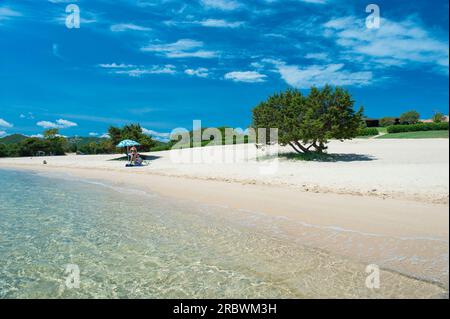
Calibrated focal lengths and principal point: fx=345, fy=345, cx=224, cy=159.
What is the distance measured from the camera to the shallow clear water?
517 centimetres

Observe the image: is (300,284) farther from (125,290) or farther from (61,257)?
(61,257)

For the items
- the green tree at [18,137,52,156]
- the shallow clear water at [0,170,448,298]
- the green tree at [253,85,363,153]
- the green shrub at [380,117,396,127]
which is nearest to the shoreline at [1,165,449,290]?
the shallow clear water at [0,170,448,298]

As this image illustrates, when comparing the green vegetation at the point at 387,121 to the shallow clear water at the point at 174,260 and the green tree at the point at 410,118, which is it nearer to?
the green tree at the point at 410,118

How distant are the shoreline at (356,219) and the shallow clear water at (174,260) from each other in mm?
406

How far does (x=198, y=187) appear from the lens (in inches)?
674

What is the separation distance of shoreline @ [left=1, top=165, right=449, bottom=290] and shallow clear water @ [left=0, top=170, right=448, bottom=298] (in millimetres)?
406

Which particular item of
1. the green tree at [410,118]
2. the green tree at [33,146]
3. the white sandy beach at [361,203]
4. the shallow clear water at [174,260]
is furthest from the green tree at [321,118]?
the green tree at [33,146]

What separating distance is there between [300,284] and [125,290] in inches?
106

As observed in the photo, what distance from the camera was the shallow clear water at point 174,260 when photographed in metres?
5.17

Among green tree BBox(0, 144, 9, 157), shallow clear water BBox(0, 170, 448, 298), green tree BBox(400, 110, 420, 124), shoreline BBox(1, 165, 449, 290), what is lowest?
shallow clear water BBox(0, 170, 448, 298)

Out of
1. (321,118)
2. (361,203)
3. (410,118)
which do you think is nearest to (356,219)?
(361,203)

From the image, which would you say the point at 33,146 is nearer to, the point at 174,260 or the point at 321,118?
the point at 321,118

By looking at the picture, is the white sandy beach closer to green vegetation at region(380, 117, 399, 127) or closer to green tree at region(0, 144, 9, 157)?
green tree at region(0, 144, 9, 157)
